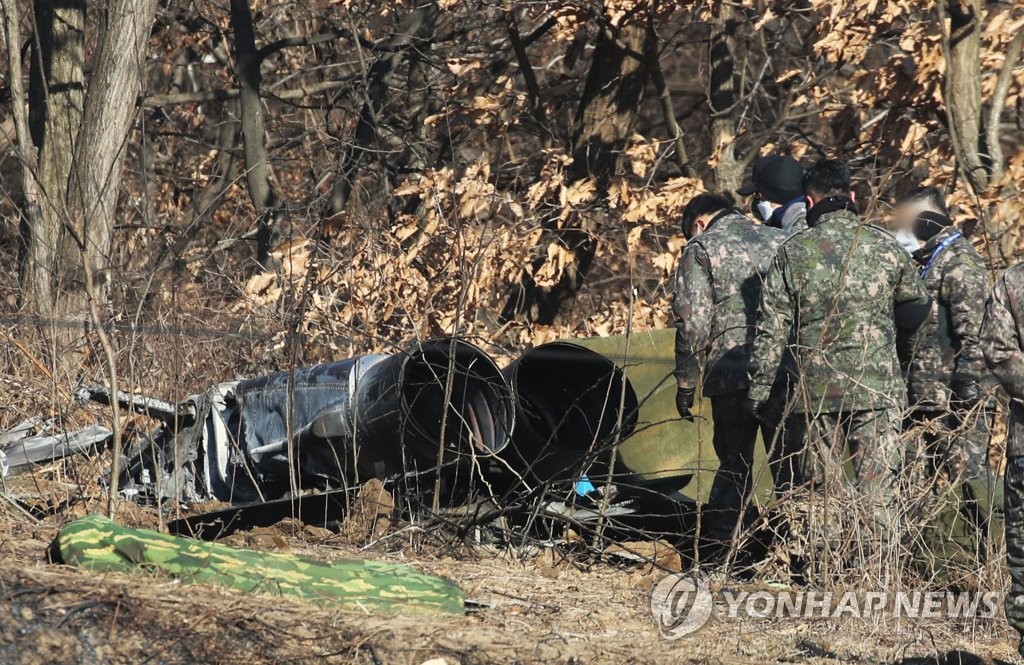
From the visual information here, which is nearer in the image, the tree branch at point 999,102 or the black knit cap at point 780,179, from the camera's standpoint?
the black knit cap at point 780,179

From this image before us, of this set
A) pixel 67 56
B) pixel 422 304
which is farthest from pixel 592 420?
pixel 67 56

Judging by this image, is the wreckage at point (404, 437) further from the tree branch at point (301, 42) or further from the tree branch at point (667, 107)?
the tree branch at point (301, 42)

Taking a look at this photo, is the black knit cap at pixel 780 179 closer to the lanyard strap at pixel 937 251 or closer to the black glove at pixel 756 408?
the lanyard strap at pixel 937 251

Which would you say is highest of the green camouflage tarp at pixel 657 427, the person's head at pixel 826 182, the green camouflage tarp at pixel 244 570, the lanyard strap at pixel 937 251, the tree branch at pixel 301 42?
the tree branch at pixel 301 42

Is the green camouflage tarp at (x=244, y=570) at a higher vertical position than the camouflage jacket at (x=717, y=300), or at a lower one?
lower

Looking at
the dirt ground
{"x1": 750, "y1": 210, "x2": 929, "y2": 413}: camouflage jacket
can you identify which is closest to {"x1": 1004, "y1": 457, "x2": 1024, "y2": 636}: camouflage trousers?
the dirt ground

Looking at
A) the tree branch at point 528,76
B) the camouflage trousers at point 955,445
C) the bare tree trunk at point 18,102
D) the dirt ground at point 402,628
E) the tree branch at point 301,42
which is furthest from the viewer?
the tree branch at point 301,42

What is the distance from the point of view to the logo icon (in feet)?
17.0

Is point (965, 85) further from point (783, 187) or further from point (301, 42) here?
point (301, 42)

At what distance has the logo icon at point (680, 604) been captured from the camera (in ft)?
17.0

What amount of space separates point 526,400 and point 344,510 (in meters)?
1.25

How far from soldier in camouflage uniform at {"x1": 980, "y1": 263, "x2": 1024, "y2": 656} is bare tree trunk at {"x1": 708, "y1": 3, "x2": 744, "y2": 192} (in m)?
5.45

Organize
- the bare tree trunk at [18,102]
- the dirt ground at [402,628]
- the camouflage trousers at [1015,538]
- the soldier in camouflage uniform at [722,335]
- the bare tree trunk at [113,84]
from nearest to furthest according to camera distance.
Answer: the dirt ground at [402,628]
the camouflage trousers at [1015,538]
the soldier in camouflage uniform at [722,335]
the bare tree trunk at [18,102]
the bare tree trunk at [113,84]

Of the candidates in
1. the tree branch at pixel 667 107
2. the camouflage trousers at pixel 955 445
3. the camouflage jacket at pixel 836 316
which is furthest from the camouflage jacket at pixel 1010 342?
the tree branch at pixel 667 107
